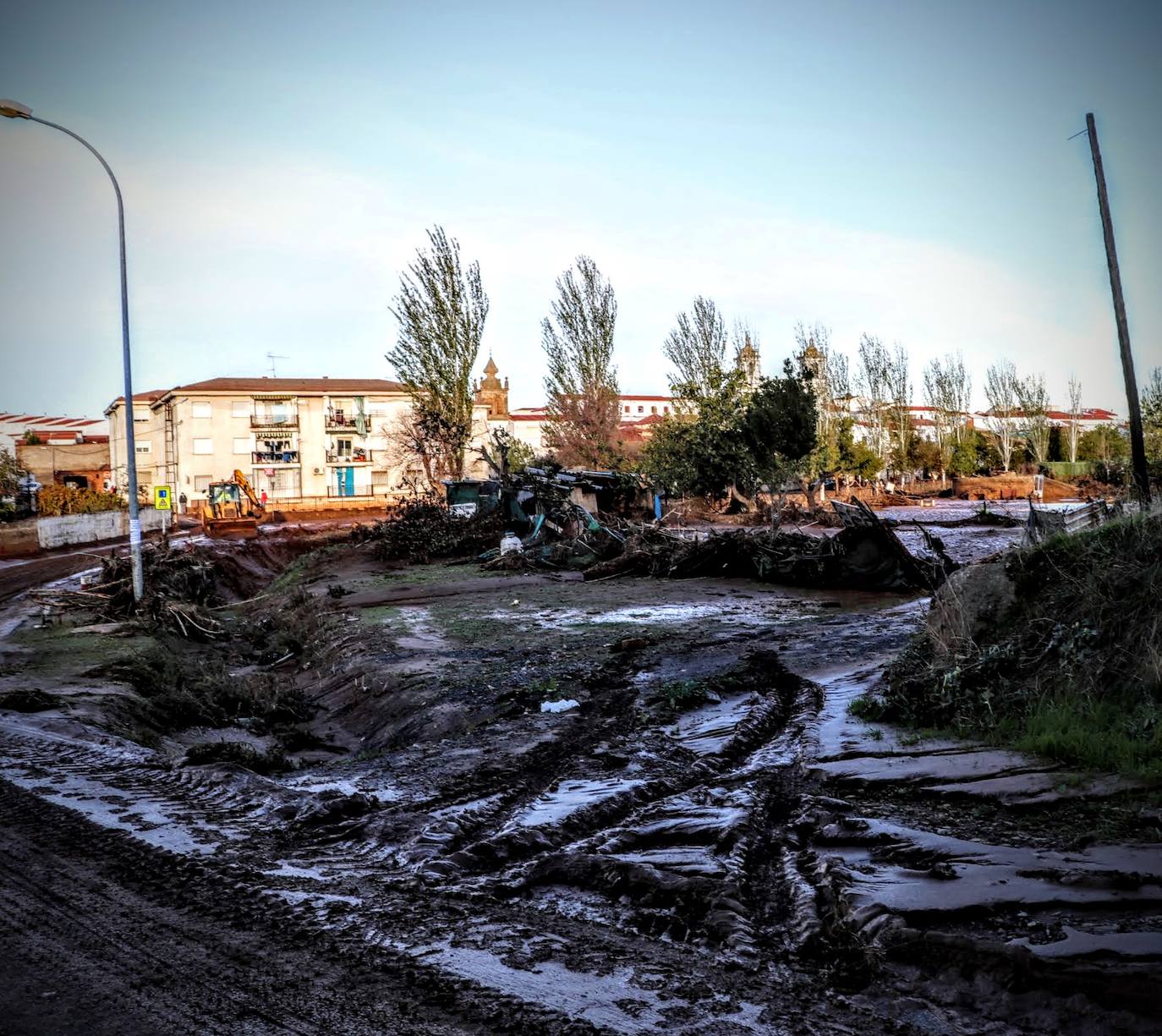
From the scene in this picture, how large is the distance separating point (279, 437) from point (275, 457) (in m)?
1.49

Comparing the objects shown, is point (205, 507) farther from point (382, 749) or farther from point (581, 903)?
point (581, 903)

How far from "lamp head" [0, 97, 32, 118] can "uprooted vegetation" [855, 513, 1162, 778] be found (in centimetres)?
1446

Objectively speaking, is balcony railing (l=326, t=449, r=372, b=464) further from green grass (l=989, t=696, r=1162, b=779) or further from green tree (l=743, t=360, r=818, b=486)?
green grass (l=989, t=696, r=1162, b=779)

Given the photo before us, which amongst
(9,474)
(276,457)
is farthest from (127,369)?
(276,457)

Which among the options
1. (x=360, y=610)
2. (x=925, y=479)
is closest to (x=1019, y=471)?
(x=925, y=479)

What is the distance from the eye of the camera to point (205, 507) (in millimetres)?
42406

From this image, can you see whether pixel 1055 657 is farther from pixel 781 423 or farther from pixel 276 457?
pixel 276 457

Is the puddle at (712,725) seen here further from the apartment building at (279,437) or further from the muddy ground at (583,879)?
the apartment building at (279,437)

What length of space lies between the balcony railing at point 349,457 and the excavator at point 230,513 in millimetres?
20100

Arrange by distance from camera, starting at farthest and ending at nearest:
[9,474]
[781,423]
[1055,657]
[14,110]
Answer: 1. [9,474]
2. [781,423]
3. [14,110]
4. [1055,657]

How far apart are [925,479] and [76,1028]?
7438 centimetres

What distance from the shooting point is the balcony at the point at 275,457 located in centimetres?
6650

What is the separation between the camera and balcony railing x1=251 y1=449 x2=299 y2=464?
66.5m

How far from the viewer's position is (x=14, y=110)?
13.5 metres
